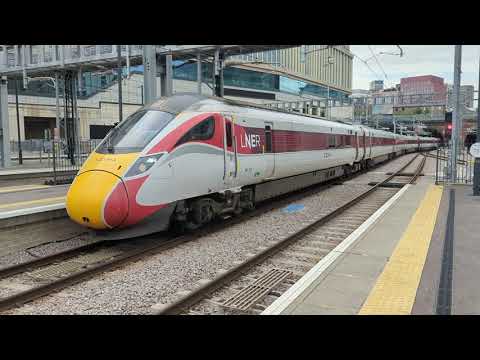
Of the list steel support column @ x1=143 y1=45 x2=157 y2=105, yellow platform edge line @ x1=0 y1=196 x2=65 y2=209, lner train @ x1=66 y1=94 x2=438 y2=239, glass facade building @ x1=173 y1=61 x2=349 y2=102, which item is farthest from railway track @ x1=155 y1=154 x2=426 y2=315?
glass facade building @ x1=173 y1=61 x2=349 y2=102

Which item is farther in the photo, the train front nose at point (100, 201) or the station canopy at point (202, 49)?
the station canopy at point (202, 49)

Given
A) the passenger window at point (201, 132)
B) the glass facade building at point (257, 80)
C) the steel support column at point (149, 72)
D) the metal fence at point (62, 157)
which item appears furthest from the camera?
the glass facade building at point (257, 80)

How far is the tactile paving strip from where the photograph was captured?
18.8ft

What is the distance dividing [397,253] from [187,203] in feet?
14.1

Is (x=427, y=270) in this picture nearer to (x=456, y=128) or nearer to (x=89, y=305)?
(x=89, y=305)

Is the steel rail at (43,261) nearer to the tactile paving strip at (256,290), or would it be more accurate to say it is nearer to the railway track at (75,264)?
the railway track at (75,264)

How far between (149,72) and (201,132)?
5.98 metres

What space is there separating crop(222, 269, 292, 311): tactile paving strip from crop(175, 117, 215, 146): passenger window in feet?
10.6

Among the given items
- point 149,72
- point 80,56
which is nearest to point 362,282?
point 149,72

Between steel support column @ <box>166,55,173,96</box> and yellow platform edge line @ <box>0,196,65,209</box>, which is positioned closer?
yellow platform edge line @ <box>0,196,65,209</box>

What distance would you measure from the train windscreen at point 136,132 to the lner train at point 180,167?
0.06 feet

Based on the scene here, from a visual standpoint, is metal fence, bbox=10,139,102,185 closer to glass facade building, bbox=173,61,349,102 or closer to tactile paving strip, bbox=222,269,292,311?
tactile paving strip, bbox=222,269,292,311

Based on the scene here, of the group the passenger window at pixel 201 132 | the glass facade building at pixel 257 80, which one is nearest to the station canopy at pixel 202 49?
the passenger window at pixel 201 132

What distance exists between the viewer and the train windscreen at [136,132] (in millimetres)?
8227
